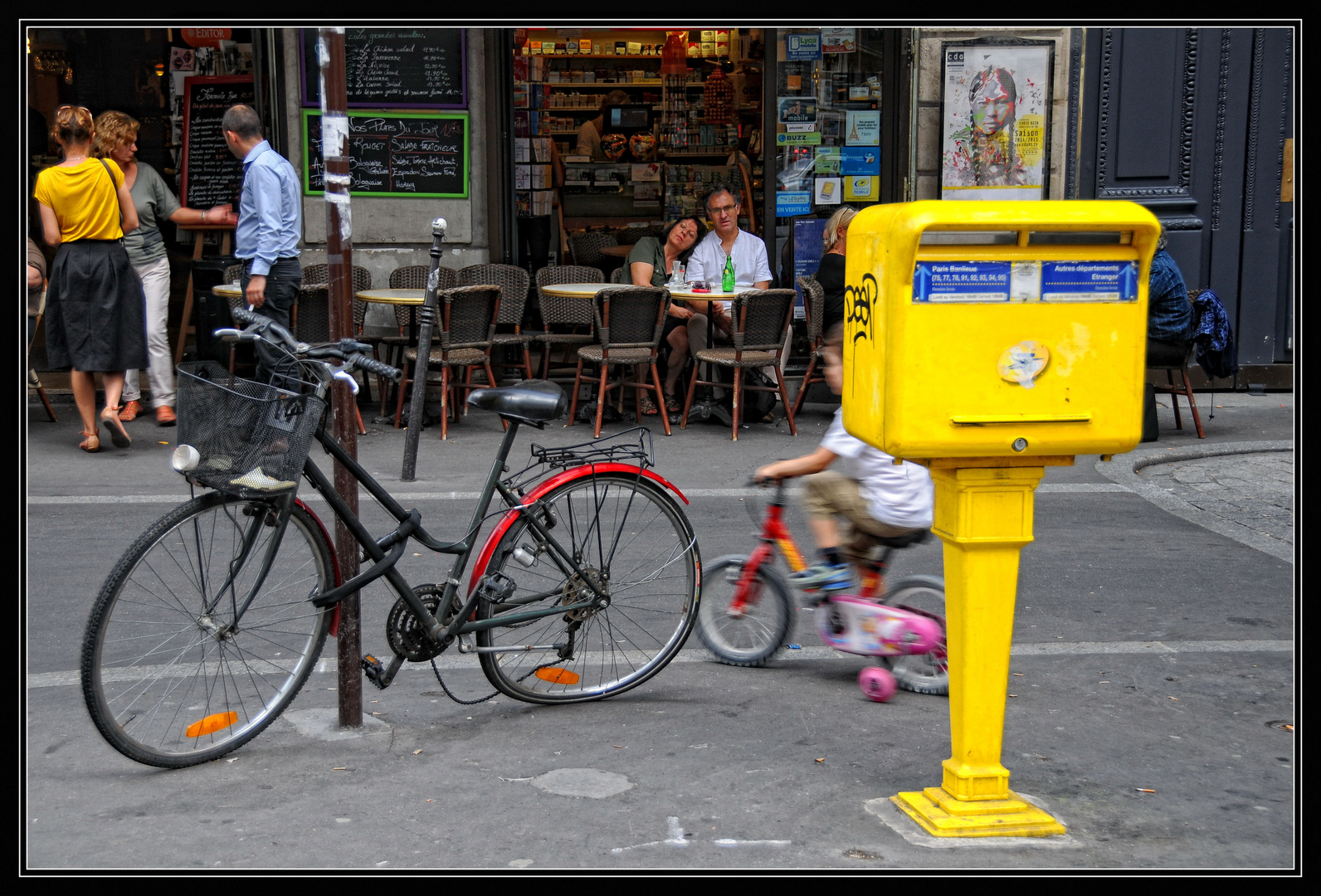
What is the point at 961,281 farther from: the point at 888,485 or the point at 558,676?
the point at 558,676

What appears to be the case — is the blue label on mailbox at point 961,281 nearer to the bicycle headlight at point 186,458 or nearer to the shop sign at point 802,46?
the bicycle headlight at point 186,458

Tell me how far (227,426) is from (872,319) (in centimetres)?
174

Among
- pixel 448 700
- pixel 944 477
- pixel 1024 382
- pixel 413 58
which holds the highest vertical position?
pixel 413 58

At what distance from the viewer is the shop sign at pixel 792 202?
10.8m

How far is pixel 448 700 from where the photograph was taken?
173 inches

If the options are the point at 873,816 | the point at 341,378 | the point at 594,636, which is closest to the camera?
the point at 873,816

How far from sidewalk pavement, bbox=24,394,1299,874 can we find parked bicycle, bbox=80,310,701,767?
0.16 metres

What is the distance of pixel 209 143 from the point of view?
10.9 meters

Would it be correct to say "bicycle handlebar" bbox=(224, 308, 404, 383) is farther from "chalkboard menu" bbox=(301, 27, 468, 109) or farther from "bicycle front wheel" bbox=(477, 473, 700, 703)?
"chalkboard menu" bbox=(301, 27, 468, 109)

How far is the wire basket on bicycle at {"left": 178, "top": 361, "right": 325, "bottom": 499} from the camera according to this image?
3496mm

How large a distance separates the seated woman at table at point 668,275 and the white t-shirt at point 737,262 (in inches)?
5.6

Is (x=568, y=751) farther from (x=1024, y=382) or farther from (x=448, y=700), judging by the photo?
(x=1024, y=382)

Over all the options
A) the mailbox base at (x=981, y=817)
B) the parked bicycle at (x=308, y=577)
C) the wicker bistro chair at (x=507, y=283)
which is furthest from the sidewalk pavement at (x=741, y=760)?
the wicker bistro chair at (x=507, y=283)
